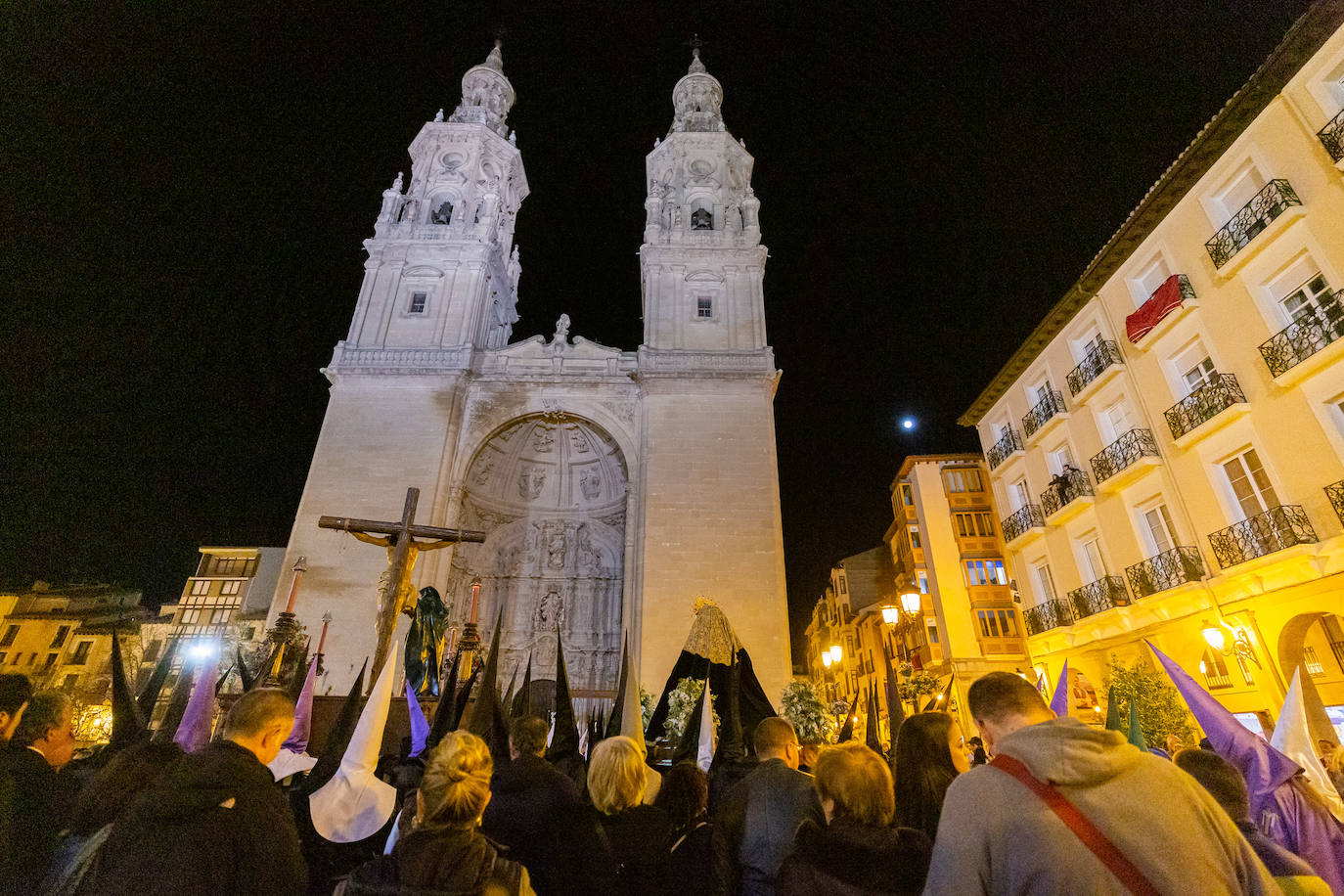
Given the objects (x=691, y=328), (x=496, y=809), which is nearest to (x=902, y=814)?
(x=496, y=809)

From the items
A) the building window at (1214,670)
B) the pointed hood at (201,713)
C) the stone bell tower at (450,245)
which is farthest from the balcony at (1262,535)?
the stone bell tower at (450,245)

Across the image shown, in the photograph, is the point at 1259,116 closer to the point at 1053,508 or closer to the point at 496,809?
the point at 1053,508

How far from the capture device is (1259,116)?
11219mm

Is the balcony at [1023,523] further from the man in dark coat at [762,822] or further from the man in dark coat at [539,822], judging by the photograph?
the man in dark coat at [539,822]

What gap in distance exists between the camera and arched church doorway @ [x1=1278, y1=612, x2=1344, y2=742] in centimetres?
1005

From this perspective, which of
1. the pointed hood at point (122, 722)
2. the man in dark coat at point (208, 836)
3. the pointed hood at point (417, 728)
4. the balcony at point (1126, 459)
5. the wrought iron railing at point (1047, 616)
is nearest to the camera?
the man in dark coat at point (208, 836)

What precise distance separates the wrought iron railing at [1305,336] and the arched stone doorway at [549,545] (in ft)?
52.5

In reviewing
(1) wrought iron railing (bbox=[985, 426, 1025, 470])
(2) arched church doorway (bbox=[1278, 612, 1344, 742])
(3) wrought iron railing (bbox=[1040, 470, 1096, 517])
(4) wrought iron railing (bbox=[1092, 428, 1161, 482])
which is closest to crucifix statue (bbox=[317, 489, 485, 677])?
(2) arched church doorway (bbox=[1278, 612, 1344, 742])

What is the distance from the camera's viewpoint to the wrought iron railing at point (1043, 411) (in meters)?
16.3

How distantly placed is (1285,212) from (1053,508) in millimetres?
8000

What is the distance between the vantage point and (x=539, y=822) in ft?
8.73

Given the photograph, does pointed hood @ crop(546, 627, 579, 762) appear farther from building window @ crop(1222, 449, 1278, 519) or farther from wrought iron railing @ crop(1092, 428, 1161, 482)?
wrought iron railing @ crop(1092, 428, 1161, 482)

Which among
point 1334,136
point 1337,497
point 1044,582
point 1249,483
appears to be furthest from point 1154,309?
point 1044,582

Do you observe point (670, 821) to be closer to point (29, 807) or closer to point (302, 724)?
point (29, 807)
